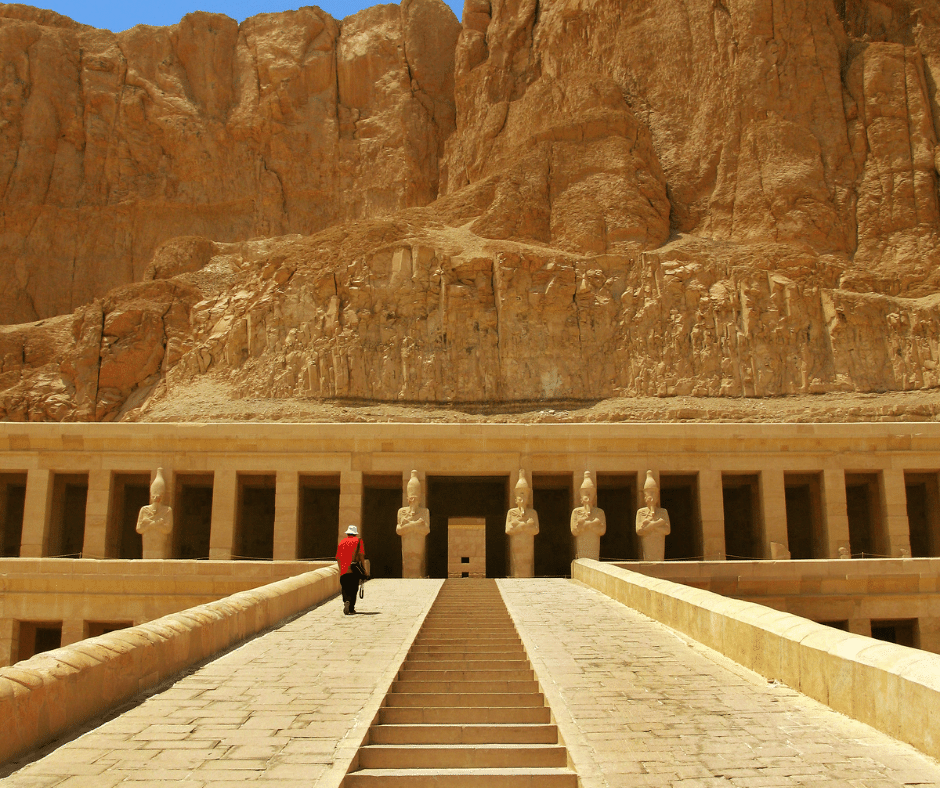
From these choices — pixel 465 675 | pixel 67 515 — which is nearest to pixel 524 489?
pixel 465 675

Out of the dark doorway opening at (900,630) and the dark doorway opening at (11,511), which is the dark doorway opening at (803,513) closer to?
the dark doorway opening at (900,630)

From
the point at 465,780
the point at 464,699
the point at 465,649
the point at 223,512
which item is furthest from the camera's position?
the point at 223,512

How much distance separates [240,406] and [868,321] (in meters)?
29.9

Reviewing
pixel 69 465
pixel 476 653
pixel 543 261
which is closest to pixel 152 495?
pixel 69 465

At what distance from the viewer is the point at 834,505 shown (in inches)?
881

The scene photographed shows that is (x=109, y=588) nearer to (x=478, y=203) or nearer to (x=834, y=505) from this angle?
(x=834, y=505)

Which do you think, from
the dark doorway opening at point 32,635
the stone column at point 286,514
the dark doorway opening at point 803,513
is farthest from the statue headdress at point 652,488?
the dark doorway opening at point 32,635

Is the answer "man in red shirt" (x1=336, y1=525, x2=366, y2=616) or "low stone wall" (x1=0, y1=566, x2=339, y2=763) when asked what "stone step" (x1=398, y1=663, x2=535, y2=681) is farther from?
"man in red shirt" (x1=336, y1=525, x2=366, y2=616)

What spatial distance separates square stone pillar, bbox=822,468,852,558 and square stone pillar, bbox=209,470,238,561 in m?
15.5

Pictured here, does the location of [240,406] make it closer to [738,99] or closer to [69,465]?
[69,465]

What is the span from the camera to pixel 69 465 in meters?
22.1

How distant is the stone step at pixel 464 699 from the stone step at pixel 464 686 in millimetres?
250

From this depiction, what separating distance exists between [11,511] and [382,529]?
10.9 metres

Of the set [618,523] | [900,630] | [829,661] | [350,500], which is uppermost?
[350,500]
